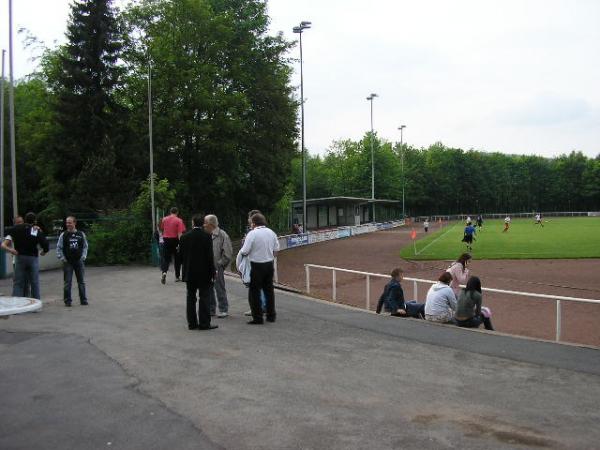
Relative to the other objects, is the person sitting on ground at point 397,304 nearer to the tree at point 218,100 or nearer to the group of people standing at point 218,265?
the group of people standing at point 218,265

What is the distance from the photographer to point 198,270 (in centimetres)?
890

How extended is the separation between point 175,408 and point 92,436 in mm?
876

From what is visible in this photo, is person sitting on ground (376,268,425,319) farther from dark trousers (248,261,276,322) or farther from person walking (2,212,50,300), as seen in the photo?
person walking (2,212,50,300)

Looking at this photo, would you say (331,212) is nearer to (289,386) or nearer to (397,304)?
(397,304)

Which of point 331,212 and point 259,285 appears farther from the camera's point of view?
point 331,212

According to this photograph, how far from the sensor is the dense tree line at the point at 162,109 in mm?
A: 32594

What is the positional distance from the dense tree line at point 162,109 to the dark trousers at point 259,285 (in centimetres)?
2178

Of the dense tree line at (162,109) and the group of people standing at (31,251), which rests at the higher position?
the dense tree line at (162,109)

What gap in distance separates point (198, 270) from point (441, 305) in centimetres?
413

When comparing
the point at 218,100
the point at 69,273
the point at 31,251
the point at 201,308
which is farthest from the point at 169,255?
the point at 218,100

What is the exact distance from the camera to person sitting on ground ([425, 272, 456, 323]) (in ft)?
32.6

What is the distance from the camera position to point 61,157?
32875mm

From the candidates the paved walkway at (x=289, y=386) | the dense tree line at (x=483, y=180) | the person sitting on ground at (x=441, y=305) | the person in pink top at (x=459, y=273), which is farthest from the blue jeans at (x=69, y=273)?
the dense tree line at (x=483, y=180)

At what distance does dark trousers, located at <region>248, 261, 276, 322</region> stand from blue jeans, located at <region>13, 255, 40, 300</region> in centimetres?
451
